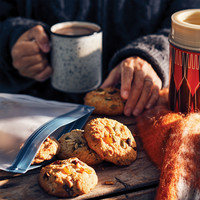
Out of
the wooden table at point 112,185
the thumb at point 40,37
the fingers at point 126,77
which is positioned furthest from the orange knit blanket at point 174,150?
the thumb at point 40,37

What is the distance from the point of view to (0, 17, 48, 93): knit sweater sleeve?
1.45 metres

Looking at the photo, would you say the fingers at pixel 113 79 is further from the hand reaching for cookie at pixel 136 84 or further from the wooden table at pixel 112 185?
the wooden table at pixel 112 185

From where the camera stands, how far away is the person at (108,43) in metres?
1.13

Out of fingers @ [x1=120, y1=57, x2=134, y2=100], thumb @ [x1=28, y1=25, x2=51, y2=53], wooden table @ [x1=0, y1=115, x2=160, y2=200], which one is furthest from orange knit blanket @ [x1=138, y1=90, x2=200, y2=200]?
thumb @ [x1=28, y1=25, x2=51, y2=53]

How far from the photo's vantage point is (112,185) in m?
0.74

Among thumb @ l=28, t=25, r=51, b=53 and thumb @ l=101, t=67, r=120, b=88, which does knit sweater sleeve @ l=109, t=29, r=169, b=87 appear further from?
thumb @ l=28, t=25, r=51, b=53

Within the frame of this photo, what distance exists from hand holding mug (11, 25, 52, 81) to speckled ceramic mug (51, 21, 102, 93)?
84 millimetres

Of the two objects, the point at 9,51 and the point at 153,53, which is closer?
the point at 153,53

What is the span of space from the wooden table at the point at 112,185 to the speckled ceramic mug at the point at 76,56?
0.45m

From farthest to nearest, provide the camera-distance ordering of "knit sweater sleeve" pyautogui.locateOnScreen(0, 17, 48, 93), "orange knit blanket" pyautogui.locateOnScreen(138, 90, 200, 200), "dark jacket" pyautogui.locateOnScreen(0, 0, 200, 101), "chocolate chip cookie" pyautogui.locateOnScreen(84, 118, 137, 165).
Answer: "dark jacket" pyautogui.locateOnScreen(0, 0, 200, 101) < "knit sweater sleeve" pyautogui.locateOnScreen(0, 17, 48, 93) < "chocolate chip cookie" pyautogui.locateOnScreen(84, 118, 137, 165) < "orange knit blanket" pyautogui.locateOnScreen(138, 90, 200, 200)

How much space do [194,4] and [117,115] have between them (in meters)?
0.85

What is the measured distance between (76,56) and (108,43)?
0.63 metres

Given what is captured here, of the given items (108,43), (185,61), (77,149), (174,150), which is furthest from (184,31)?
(108,43)

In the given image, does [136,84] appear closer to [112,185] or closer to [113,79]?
[113,79]
